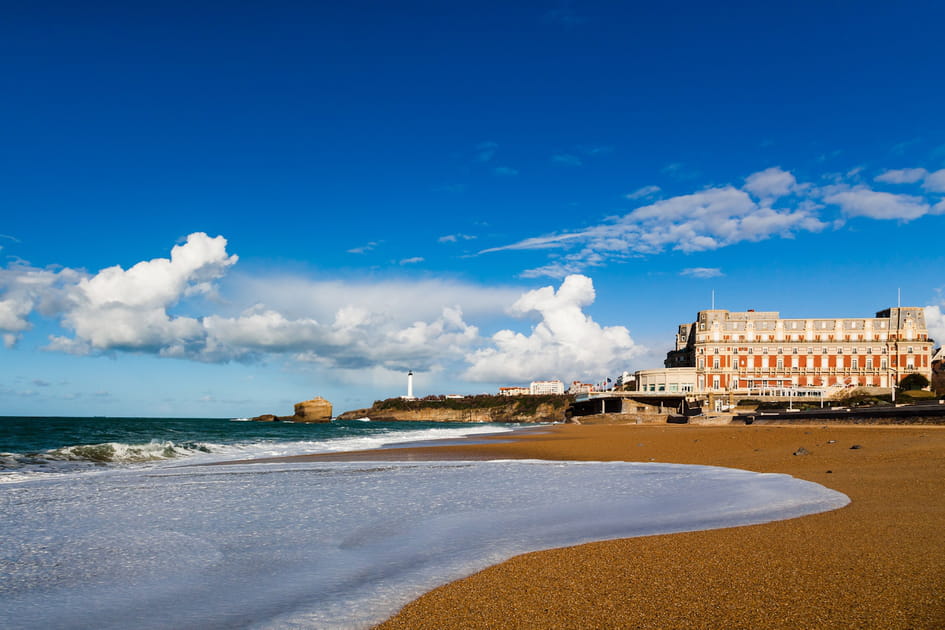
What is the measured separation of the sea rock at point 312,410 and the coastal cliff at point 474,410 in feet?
126

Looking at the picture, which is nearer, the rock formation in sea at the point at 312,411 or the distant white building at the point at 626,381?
the distant white building at the point at 626,381

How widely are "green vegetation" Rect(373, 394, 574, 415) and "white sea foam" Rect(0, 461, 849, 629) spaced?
511ft

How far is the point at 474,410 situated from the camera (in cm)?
18238

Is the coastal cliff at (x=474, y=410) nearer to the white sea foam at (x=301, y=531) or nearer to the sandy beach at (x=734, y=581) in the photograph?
the white sea foam at (x=301, y=531)

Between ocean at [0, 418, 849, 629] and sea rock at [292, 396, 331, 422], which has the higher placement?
ocean at [0, 418, 849, 629]

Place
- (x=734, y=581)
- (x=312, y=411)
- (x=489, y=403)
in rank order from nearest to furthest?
(x=734, y=581), (x=312, y=411), (x=489, y=403)

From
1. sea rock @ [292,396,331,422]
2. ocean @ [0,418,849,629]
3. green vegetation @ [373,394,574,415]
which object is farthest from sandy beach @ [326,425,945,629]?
green vegetation @ [373,394,574,415]

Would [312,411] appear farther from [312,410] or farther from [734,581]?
[734,581]

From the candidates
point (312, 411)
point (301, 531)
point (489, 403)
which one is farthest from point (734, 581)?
point (489, 403)

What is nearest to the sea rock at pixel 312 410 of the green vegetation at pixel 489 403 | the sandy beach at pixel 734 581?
the green vegetation at pixel 489 403

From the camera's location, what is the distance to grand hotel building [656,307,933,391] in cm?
9850

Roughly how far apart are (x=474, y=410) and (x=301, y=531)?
574 ft

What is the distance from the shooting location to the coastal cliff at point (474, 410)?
17025 cm

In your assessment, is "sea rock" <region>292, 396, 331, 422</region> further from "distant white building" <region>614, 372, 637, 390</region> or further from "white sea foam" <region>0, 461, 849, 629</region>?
"white sea foam" <region>0, 461, 849, 629</region>
